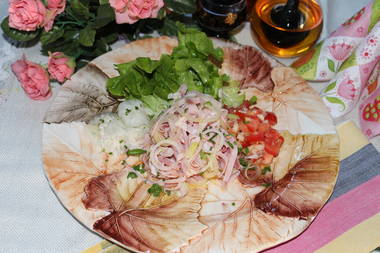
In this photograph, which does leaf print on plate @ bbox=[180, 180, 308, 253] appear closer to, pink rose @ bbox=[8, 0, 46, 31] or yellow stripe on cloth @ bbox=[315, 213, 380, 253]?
yellow stripe on cloth @ bbox=[315, 213, 380, 253]

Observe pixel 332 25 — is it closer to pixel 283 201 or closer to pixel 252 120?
pixel 252 120

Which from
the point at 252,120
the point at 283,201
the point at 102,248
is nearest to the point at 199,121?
the point at 252,120

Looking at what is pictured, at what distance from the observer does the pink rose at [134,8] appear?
1.71 meters

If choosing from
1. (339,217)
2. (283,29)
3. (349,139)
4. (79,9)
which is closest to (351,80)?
(349,139)

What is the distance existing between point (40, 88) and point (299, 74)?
111 cm

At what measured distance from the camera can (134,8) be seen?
173 cm

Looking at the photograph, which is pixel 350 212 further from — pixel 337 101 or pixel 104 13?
pixel 104 13

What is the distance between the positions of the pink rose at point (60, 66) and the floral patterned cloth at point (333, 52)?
1.01 m

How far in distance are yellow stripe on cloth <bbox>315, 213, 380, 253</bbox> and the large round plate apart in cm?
18

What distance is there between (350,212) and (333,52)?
76 cm

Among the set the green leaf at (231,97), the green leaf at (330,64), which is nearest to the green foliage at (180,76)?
the green leaf at (231,97)

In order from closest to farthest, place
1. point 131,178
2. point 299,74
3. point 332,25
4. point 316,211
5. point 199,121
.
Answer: point 316,211
point 131,178
point 199,121
point 299,74
point 332,25

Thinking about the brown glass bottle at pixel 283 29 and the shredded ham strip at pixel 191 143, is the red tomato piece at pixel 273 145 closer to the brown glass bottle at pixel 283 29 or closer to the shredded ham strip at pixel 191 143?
the shredded ham strip at pixel 191 143

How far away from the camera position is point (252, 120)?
1834mm
